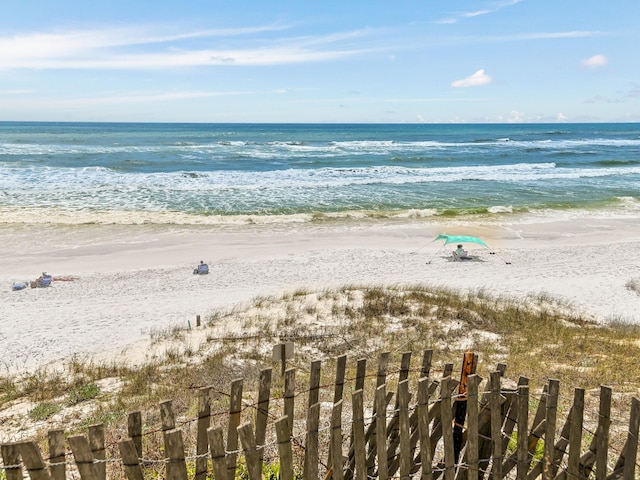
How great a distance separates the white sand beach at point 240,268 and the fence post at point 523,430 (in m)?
8.25

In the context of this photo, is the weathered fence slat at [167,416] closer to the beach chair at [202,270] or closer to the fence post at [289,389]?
the fence post at [289,389]

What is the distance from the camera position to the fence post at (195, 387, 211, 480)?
386 centimetres

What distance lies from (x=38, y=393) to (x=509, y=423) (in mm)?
6921

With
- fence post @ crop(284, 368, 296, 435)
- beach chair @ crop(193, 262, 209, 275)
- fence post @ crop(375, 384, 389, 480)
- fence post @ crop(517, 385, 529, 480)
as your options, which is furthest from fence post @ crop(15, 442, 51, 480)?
beach chair @ crop(193, 262, 209, 275)

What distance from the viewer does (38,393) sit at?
8047 millimetres

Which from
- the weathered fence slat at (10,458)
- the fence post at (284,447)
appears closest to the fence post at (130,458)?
the weathered fence slat at (10,458)

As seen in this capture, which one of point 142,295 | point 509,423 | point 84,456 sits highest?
point 84,456

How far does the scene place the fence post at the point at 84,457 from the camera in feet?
10.3

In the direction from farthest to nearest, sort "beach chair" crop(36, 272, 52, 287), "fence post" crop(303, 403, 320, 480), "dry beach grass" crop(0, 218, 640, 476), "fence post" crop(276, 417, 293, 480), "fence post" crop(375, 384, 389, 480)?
"beach chair" crop(36, 272, 52, 287) → "dry beach grass" crop(0, 218, 640, 476) → "fence post" crop(375, 384, 389, 480) → "fence post" crop(303, 403, 320, 480) → "fence post" crop(276, 417, 293, 480)

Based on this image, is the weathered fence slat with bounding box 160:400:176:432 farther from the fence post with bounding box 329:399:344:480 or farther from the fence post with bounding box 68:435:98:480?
the fence post with bounding box 329:399:344:480

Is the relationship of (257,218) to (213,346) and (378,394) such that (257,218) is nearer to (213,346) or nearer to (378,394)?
(213,346)

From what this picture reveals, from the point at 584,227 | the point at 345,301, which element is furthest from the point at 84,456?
the point at 584,227

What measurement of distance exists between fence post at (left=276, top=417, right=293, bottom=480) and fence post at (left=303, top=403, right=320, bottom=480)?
13 centimetres

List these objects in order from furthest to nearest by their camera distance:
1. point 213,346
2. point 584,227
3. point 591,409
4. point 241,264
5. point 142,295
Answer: point 584,227, point 241,264, point 142,295, point 213,346, point 591,409
